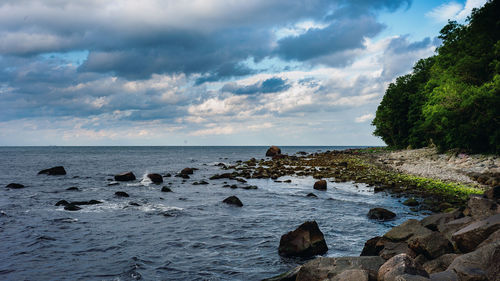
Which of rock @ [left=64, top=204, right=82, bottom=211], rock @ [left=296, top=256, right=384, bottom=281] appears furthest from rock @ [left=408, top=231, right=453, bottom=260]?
rock @ [left=64, top=204, right=82, bottom=211]

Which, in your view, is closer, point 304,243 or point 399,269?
point 399,269

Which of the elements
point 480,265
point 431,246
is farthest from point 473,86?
point 480,265

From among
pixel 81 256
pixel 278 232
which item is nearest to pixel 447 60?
pixel 278 232

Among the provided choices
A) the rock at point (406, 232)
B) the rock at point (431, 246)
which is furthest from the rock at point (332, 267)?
the rock at point (406, 232)

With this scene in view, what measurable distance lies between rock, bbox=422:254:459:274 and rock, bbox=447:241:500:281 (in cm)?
87

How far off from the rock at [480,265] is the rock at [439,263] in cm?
87

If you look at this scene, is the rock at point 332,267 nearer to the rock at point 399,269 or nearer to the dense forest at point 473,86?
the rock at point 399,269

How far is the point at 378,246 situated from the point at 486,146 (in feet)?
86.4

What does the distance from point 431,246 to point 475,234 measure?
1085mm

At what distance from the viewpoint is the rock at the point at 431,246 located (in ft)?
24.6

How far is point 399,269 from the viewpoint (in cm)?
544

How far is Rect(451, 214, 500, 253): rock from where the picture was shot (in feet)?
23.9

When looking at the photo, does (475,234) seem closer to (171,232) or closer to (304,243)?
(304,243)

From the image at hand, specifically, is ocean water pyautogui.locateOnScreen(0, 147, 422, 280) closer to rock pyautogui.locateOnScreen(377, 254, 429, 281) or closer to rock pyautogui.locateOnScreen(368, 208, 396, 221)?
rock pyautogui.locateOnScreen(368, 208, 396, 221)
